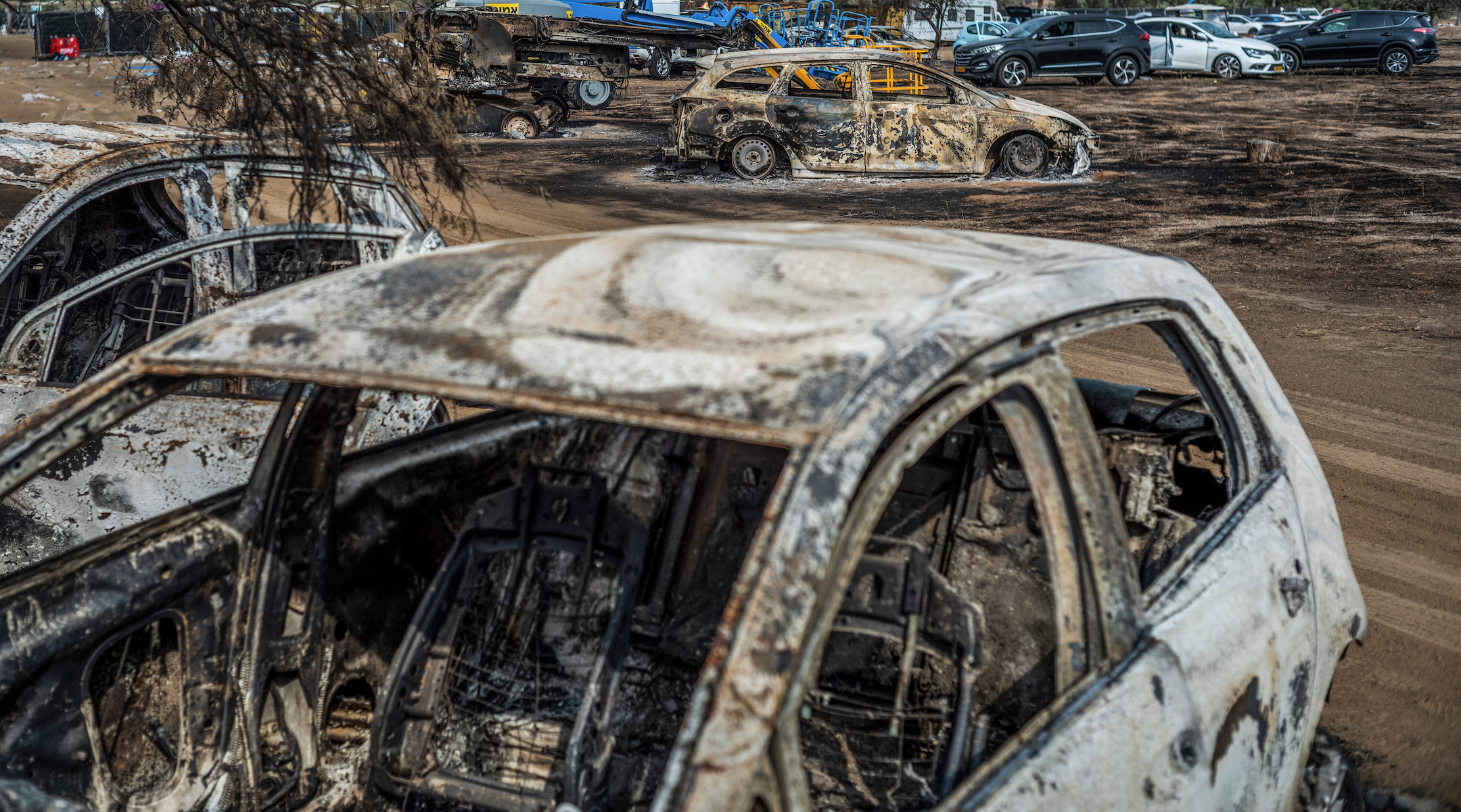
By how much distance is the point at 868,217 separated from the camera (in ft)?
33.9

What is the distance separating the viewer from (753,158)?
12477mm

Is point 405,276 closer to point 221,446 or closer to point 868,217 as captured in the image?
point 221,446

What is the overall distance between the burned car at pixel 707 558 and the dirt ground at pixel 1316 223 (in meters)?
1.26

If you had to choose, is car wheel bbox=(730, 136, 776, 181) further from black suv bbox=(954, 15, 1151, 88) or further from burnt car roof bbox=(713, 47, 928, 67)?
black suv bbox=(954, 15, 1151, 88)

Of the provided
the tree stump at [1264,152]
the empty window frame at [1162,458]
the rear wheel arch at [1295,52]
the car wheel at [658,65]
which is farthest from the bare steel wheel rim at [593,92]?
the empty window frame at [1162,458]

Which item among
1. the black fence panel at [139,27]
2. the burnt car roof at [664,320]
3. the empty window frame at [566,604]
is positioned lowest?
the empty window frame at [566,604]

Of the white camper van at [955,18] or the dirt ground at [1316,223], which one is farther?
the white camper van at [955,18]

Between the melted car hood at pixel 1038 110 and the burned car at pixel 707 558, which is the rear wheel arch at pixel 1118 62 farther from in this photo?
the burned car at pixel 707 558

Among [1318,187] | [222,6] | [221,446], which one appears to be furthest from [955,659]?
[1318,187]

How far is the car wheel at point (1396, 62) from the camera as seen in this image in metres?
22.5

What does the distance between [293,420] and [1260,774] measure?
2165mm

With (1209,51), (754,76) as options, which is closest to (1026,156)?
(754,76)

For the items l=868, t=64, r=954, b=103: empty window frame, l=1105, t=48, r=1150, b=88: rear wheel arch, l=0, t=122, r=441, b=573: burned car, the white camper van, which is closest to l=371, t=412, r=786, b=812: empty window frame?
l=0, t=122, r=441, b=573: burned car

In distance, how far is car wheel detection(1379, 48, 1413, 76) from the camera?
2245 cm
